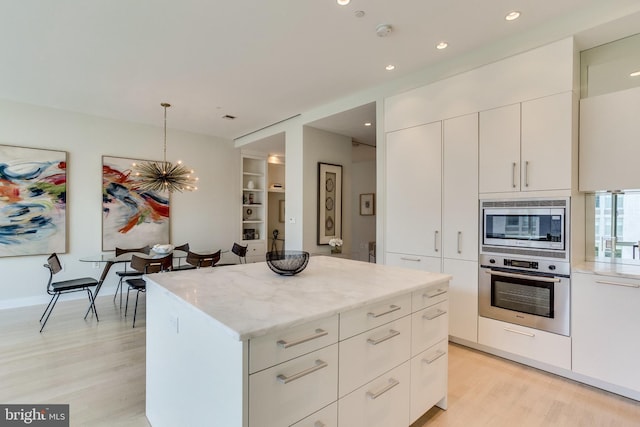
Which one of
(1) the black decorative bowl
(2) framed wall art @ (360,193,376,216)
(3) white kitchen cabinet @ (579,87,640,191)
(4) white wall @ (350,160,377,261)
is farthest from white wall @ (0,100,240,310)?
(3) white kitchen cabinet @ (579,87,640,191)

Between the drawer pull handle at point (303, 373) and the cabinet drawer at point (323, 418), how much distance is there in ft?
0.62

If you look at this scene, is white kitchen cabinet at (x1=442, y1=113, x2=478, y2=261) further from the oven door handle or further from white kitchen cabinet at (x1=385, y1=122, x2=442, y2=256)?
the oven door handle

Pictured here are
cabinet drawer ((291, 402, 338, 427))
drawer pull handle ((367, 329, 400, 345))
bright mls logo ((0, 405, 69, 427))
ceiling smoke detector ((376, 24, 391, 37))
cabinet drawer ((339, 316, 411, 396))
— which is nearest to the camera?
cabinet drawer ((291, 402, 338, 427))

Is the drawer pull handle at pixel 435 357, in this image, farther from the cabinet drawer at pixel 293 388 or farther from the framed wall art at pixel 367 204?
the framed wall art at pixel 367 204

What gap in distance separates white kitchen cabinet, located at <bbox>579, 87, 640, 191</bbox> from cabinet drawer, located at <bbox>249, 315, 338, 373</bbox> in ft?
8.23

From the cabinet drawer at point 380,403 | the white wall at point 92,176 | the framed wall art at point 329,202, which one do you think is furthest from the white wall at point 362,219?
the cabinet drawer at point 380,403

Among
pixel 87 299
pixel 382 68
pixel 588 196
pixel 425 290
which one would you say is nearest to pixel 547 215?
pixel 588 196

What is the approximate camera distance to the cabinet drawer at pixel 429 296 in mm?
1784

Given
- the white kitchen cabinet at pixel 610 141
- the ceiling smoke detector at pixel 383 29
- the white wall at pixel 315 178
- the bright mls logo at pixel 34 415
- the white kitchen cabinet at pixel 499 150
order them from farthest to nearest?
the white wall at pixel 315 178
the white kitchen cabinet at pixel 499 150
the ceiling smoke detector at pixel 383 29
the white kitchen cabinet at pixel 610 141
the bright mls logo at pixel 34 415

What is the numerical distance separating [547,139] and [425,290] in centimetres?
173

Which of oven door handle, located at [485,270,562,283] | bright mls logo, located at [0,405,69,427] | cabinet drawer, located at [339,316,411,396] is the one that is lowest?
bright mls logo, located at [0,405,69,427]

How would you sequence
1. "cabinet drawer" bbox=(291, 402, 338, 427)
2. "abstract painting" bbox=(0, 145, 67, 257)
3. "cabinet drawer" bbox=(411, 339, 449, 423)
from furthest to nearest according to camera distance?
1. "abstract painting" bbox=(0, 145, 67, 257)
2. "cabinet drawer" bbox=(411, 339, 449, 423)
3. "cabinet drawer" bbox=(291, 402, 338, 427)

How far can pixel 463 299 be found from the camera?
9.77 ft

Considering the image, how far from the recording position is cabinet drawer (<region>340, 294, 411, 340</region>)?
141 centimetres
